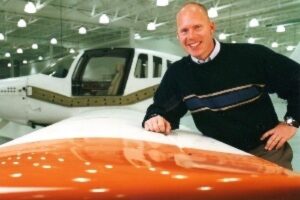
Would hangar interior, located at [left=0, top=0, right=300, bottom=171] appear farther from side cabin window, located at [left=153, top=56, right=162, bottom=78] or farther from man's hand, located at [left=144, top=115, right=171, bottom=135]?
man's hand, located at [left=144, top=115, right=171, bottom=135]

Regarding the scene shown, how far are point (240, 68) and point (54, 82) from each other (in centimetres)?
394

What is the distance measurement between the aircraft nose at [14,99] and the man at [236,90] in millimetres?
3922

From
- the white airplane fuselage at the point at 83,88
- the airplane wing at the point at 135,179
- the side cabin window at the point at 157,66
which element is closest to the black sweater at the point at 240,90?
the airplane wing at the point at 135,179

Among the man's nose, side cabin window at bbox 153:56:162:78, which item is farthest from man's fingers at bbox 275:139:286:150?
side cabin window at bbox 153:56:162:78

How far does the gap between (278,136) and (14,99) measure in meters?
4.55

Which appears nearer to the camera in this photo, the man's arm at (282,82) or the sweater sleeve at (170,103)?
the man's arm at (282,82)

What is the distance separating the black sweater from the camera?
2.13m

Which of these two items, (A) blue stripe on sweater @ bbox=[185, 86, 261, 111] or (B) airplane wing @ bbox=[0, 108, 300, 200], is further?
(A) blue stripe on sweater @ bbox=[185, 86, 261, 111]

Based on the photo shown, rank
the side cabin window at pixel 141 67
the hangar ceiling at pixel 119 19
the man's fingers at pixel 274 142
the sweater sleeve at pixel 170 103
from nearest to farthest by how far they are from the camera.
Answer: the man's fingers at pixel 274 142 < the sweater sleeve at pixel 170 103 < the side cabin window at pixel 141 67 < the hangar ceiling at pixel 119 19

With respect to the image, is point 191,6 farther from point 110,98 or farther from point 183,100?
point 110,98

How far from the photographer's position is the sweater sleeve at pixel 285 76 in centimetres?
213

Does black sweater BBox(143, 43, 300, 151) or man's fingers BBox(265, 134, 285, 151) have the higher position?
black sweater BBox(143, 43, 300, 151)

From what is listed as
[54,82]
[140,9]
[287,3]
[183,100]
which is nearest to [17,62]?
[140,9]

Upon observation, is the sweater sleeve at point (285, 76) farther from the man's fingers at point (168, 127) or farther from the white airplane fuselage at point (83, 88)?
the white airplane fuselage at point (83, 88)
